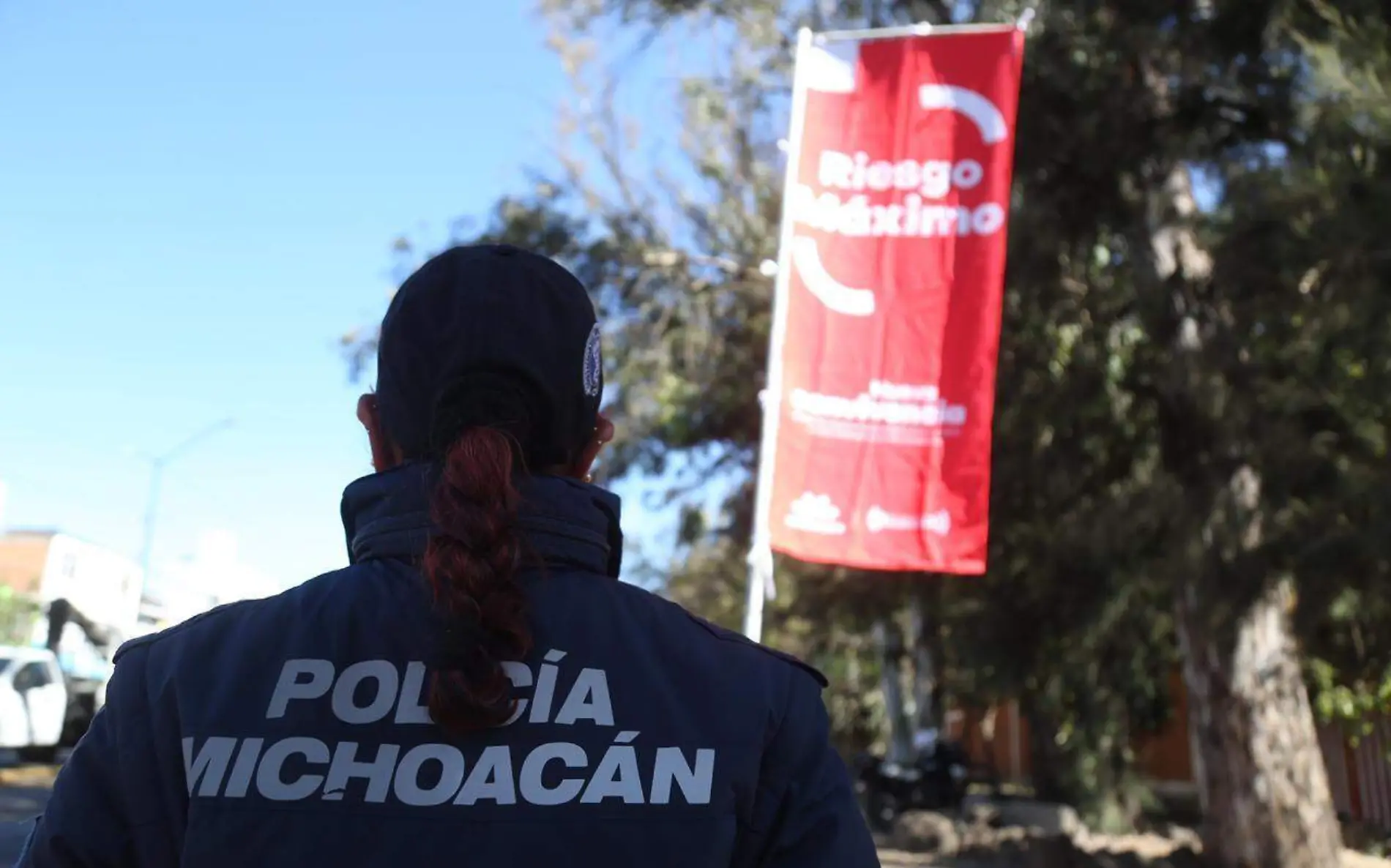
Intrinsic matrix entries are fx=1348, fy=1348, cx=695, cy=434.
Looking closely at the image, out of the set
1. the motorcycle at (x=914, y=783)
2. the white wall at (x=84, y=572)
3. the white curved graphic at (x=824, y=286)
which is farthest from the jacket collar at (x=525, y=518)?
the white wall at (x=84, y=572)

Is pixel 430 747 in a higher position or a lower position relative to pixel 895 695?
higher

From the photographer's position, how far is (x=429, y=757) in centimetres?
129

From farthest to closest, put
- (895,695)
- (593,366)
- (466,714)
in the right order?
1. (895,695)
2. (593,366)
3. (466,714)

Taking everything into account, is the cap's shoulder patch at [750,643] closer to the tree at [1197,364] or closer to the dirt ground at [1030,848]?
the tree at [1197,364]

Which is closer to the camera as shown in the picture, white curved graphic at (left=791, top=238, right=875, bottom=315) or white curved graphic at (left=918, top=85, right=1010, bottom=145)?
white curved graphic at (left=791, top=238, right=875, bottom=315)

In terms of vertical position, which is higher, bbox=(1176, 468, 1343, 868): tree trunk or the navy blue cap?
the navy blue cap

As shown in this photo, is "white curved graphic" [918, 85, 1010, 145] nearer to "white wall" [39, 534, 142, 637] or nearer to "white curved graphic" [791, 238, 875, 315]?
"white curved graphic" [791, 238, 875, 315]

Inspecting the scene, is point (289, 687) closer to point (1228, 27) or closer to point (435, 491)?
point (435, 491)

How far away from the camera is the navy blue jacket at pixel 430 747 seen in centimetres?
126

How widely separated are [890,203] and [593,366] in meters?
5.37

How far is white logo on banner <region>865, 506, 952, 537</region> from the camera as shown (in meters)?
6.28

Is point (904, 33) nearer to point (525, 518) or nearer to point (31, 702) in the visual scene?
point (525, 518)

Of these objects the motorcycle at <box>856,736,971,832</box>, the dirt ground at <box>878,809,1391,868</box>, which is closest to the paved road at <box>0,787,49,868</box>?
the dirt ground at <box>878,809,1391,868</box>

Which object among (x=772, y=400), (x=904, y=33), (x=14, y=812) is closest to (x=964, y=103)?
(x=904, y=33)
